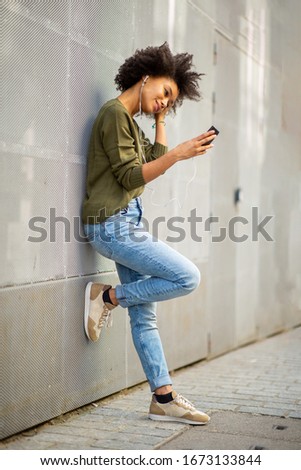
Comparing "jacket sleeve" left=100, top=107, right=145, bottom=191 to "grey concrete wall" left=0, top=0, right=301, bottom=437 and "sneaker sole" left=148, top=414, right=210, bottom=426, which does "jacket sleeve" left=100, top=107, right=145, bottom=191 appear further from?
"sneaker sole" left=148, top=414, right=210, bottom=426

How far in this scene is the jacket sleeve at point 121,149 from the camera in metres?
3.86

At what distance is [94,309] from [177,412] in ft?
2.47

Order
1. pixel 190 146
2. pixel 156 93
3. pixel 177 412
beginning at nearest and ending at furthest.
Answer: pixel 190 146 < pixel 177 412 < pixel 156 93

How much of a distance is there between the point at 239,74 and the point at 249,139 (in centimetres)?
69

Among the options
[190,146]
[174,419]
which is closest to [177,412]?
[174,419]

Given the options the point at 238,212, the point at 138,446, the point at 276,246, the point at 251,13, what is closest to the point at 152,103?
the point at 138,446

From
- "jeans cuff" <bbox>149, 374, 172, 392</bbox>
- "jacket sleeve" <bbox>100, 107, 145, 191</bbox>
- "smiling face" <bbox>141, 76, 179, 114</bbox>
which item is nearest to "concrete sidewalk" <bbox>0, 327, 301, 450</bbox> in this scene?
"jeans cuff" <bbox>149, 374, 172, 392</bbox>

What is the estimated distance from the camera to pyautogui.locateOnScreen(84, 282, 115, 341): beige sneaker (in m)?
4.18

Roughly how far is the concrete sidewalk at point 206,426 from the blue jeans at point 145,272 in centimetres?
35

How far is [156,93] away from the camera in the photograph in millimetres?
4141

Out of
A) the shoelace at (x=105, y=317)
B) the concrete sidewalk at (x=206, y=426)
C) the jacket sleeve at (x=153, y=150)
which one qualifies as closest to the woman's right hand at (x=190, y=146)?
the jacket sleeve at (x=153, y=150)

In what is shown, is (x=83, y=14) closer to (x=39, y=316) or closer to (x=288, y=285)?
(x=39, y=316)

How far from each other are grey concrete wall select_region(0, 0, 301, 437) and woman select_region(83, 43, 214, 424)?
0.15 meters

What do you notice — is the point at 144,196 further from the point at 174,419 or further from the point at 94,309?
the point at 174,419
